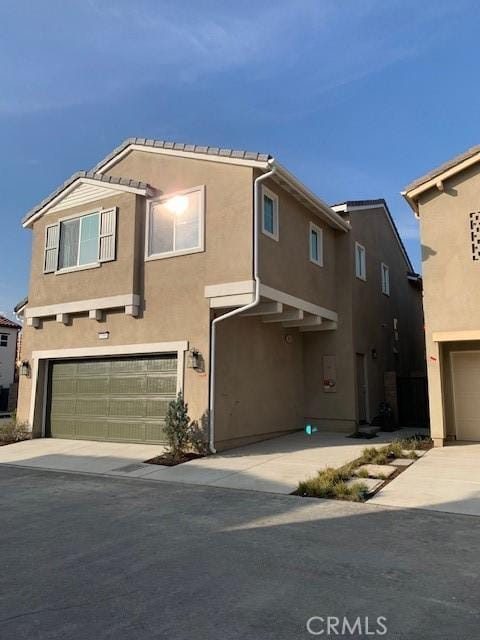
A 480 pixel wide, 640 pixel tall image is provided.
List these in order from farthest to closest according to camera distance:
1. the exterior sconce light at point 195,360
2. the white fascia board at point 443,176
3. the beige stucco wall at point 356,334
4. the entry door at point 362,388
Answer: the entry door at point 362,388, the beige stucco wall at point 356,334, the white fascia board at point 443,176, the exterior sconce light at point 195,360

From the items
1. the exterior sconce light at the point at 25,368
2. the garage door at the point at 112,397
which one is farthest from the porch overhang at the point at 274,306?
the exterior sconce light at the point at 25,368

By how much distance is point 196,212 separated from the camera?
1191cm

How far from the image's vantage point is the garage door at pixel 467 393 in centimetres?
1223

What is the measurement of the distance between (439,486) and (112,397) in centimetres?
831

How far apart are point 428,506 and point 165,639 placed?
4.62 metres

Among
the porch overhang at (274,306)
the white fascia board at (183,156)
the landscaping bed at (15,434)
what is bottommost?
the landscaping bed at (15,434)

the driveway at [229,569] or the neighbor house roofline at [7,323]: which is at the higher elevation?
the neighbor house roofline at [7,323]

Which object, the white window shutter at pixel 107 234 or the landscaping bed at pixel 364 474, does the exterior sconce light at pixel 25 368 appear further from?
the landscaping bed at pixel 364 474

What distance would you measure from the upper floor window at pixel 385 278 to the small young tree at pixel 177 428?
32.1 ft

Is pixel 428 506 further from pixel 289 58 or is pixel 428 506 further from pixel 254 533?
pixel 289 58

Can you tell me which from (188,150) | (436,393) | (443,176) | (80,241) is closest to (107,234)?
(80,241)

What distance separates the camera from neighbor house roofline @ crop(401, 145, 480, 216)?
1180 centimetres

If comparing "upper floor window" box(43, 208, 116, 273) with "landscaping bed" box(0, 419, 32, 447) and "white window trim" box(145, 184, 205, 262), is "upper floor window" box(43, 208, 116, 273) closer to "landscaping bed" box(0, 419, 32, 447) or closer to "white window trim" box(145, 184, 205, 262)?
"white window trim" box(145, 184, 205, 262)
